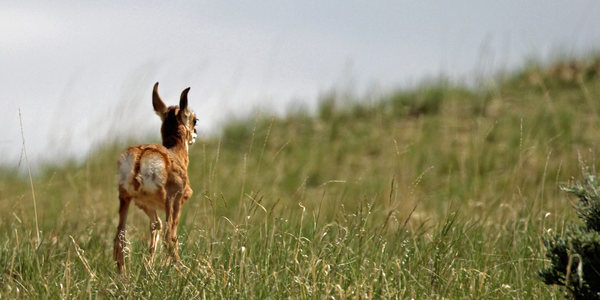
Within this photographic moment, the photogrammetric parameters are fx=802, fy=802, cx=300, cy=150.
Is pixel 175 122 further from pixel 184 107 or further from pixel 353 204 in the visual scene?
pixel 353 204

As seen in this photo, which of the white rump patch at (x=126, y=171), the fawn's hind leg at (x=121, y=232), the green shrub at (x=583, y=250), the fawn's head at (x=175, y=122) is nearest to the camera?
the green shrub at (x=583, y=250)

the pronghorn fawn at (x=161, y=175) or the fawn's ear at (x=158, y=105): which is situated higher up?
the fawn's ear at (x=158, y=105)

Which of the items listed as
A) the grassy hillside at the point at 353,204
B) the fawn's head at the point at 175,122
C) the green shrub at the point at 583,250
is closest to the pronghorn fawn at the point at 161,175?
the fawn's head at the point at 175,122

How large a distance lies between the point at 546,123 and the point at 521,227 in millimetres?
4878

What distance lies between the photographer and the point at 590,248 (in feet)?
13.8

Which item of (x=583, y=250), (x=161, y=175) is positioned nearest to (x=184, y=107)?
(x=161, y=175)

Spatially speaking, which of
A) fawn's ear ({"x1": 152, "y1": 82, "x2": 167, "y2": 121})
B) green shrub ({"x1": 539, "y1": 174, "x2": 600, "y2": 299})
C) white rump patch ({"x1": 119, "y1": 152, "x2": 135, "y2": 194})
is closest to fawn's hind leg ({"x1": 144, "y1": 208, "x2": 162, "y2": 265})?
white rump patch ({"x1": 119, "y1": 152, "x2": 135, "y2": 194})

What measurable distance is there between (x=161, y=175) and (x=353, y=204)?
14.1ft

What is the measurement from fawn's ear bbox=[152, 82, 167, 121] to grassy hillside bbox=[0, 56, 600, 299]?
0.41 metres

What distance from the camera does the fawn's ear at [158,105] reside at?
447 centimetres

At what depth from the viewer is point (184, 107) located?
14.7 feet

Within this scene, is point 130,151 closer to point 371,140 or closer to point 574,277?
point 574,277

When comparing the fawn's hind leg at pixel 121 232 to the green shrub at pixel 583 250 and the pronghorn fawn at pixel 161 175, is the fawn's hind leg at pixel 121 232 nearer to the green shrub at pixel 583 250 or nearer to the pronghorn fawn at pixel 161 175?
the pronghorn fawn at pixel 161 175

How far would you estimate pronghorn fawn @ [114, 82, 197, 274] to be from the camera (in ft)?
14.1
